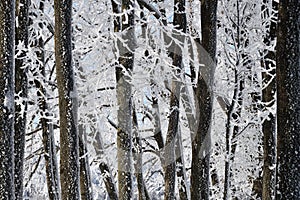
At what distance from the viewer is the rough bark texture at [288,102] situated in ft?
17.5

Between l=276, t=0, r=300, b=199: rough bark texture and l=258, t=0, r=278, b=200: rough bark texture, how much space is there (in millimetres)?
3116

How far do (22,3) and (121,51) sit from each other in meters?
1.90

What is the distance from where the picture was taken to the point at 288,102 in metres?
5.41

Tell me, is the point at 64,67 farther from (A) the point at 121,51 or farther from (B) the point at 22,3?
(A) the point at 121,51

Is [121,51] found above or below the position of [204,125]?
above

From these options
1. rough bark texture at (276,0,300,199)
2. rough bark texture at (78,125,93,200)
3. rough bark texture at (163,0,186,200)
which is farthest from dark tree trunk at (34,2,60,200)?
rough bark texture at (276,0,300,199)

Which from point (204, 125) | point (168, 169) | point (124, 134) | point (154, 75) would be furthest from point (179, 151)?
point (204, 125)

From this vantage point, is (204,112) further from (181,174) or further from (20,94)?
(181,174)

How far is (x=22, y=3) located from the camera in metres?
7.62

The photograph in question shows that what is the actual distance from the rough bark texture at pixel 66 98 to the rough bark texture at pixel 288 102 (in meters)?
2.60

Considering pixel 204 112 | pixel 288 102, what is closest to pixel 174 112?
pixel 204 112

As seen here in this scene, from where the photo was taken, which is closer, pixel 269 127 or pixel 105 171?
pixel 269 127

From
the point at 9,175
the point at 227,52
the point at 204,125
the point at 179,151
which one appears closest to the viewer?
the point at 9,175

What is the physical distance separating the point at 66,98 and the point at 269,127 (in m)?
3.68
